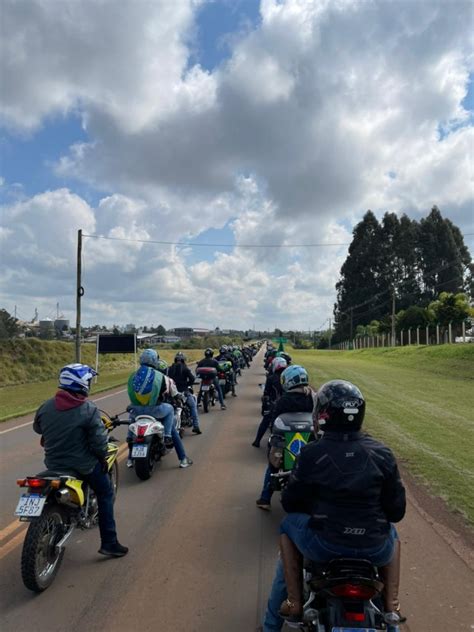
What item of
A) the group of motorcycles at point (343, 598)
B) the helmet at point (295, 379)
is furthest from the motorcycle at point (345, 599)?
the helmet at point (295, 379)

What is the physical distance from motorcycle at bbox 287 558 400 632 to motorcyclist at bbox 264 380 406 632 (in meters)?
0.08

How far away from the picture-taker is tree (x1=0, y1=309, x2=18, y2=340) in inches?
1729

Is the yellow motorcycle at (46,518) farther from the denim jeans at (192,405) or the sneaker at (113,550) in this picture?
the denim jeans at (192,405)

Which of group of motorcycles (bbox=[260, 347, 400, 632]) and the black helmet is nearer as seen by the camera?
group of motorcycles (bbox=[260, 347, 400, 632])

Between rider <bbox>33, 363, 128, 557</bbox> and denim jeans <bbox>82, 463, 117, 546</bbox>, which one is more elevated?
rider <bbox>33, 363, 128, 557</bbox>

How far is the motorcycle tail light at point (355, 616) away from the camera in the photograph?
2.63 metres

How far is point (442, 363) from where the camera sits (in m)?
32.1

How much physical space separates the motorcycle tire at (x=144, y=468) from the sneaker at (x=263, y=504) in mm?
1838

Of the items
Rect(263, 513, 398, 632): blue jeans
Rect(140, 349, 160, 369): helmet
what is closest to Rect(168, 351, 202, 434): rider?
Rect(140, 349, 160, 369): helmet

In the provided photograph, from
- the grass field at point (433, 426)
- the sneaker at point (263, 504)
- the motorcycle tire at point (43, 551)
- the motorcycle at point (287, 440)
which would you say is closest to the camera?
the motorcycle tire at point (43, 551)

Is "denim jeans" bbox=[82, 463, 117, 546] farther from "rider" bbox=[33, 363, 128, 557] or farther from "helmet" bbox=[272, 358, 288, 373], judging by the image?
"helmet" bbox=[272, 358, 288, 373]

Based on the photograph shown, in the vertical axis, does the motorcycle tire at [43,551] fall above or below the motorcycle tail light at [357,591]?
below

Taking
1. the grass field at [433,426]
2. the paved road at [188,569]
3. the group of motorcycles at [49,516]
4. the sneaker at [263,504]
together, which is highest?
the group of motorcycles at [49,516]

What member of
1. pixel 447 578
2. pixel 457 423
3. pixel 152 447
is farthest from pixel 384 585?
pixel 457 423
